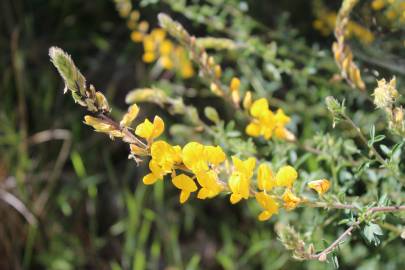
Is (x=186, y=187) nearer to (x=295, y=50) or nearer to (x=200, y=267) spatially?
(x=295, y=50)

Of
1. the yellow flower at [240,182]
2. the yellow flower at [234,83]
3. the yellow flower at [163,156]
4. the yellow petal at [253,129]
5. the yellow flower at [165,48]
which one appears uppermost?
the yellow flower at [163,156]

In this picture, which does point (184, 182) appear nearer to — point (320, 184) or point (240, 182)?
point (240, 182)

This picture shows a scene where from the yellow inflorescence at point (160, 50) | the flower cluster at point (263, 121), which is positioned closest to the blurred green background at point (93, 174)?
the yellow inflorescence at point (160, 50)

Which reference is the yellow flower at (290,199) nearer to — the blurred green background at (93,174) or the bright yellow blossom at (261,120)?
the bright yellow blossom at (261,120)

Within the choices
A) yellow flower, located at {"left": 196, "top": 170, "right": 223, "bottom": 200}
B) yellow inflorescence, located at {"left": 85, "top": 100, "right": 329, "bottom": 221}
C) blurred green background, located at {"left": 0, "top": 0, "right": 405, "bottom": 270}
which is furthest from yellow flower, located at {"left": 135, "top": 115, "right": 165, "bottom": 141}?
blurred green background, located at {"left": 0, "top": 0, "right": 405, "bottom": 270}

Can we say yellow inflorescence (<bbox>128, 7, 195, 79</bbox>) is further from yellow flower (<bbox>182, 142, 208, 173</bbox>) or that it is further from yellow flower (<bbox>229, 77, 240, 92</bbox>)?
yellow flower (<bbox>182, 142, 208, 173</bbox>)

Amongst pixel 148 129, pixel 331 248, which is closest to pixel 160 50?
pixel 148 129
